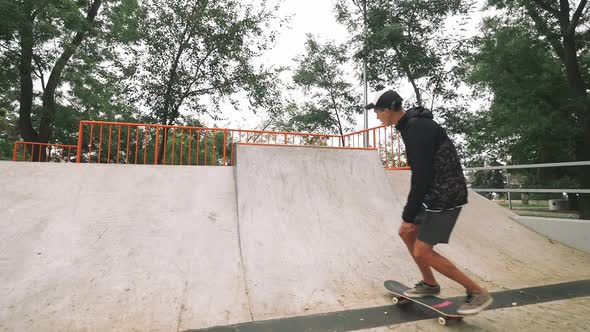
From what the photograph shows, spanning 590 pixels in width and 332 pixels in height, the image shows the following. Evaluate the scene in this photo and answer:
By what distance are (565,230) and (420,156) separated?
16.4 feet

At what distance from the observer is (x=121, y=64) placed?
1365cm

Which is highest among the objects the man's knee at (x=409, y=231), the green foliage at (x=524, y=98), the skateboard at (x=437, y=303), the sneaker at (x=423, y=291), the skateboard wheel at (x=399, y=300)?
the green foliage at (x=524, y=98)

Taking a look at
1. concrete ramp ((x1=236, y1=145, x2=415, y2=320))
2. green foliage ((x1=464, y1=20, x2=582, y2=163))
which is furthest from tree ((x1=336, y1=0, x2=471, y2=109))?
concrete ramp ((x1=236, y1=145, x2=415, y2=320))

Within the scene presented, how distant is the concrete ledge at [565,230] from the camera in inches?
206

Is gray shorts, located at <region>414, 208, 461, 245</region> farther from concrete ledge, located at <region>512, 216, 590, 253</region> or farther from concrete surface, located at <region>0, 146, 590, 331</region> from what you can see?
concrete ledge, located at <region>512, 216, 590, 253</region>

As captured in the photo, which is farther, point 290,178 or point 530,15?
point 530,15

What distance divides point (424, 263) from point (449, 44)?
1484 centimetres

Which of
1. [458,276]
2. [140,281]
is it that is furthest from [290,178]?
[458,276]

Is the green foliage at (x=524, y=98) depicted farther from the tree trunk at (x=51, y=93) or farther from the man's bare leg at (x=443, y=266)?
the tree trunk at (x=51, y=93)

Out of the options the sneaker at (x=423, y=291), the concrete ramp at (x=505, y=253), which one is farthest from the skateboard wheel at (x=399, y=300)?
the concrete ramp at (x=505, y=253)

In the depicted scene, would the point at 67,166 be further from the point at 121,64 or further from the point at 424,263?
the point at 121,64

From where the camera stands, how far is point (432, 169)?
2.67 metres

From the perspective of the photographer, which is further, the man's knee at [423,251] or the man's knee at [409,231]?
the man's knee at [409,231]

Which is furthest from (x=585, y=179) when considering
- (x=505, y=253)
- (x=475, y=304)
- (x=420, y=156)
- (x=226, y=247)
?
(x=226, y=247)
